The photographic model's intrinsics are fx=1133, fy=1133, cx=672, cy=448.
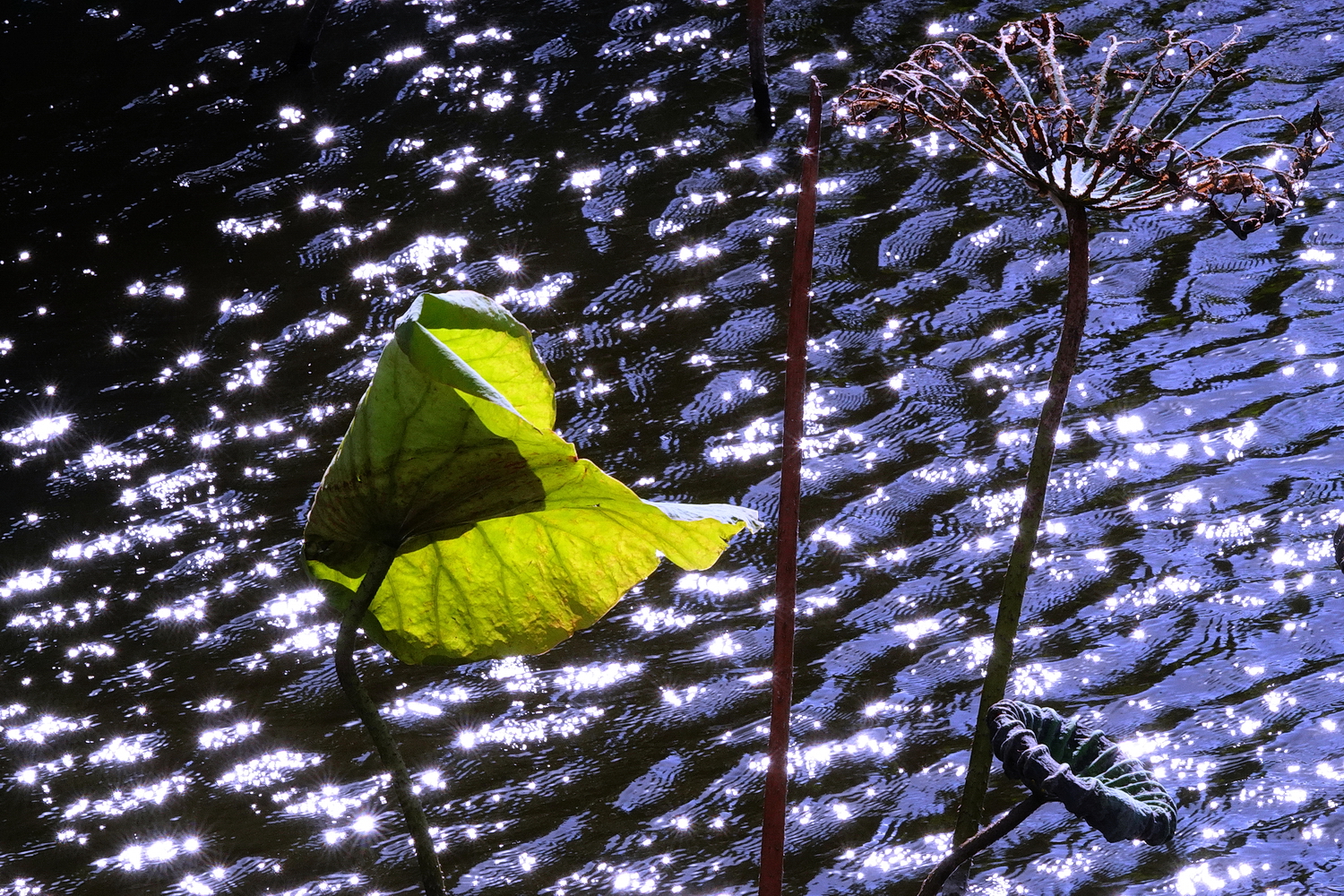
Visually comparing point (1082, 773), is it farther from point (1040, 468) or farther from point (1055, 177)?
point (1055, 177)

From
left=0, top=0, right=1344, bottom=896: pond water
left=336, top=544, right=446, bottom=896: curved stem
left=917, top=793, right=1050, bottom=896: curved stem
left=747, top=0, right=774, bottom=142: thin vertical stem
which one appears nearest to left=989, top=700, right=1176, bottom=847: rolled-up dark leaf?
left=917, top=793, right=1050, bottom=896: curved stem

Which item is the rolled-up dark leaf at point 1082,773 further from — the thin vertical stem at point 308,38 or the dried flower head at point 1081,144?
the thin vertical stem at point 308,38

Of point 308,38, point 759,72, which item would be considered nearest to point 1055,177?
point 759,72

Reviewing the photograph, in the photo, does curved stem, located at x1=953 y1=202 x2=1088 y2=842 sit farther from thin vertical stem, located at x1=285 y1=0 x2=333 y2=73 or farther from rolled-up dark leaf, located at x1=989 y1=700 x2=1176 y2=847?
thin vertical stem, located at x1=285 y1=0 x2=333 y2=73

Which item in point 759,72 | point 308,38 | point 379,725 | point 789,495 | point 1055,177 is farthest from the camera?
point 308,38

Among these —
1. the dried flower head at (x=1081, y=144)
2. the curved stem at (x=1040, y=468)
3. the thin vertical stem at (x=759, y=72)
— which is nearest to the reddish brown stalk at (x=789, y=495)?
the curved stem at (x=1040, y=468)

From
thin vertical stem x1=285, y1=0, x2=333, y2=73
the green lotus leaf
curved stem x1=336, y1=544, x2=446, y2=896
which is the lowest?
curved stem x1=336, y1=544, x2=446, y2=896
